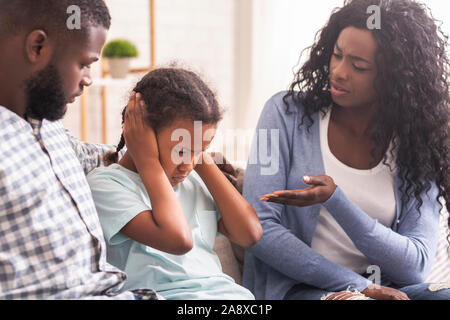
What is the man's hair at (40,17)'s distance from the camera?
74 cm

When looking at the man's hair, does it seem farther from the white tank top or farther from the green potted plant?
the green potted plant

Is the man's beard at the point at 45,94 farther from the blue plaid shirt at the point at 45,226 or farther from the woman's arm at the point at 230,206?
the woman's arm at the point at 230,206

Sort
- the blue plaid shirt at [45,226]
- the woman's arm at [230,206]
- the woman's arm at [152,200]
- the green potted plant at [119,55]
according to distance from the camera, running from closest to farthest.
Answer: the blue plaid shirt at [45,226] < the woman's arm at [152,200] < the woman's arm at [230,206] < the green potted plant at [119,55]

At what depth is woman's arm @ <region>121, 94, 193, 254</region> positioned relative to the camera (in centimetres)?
82

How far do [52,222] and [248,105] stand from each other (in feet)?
8.34

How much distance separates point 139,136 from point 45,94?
0.56 ft

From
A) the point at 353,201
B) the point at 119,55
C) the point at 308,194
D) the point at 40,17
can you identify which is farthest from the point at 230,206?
the point at 119,55

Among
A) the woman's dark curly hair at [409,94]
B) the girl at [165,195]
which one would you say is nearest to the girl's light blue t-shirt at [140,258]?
the girl at [165,195]

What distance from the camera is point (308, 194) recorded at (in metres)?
0.95

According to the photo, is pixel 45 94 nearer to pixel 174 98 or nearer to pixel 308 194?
pixel 174 98

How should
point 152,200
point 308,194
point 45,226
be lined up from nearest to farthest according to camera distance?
point 45,226
point 152,200
point 308,194

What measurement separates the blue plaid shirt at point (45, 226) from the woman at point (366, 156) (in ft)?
1.27

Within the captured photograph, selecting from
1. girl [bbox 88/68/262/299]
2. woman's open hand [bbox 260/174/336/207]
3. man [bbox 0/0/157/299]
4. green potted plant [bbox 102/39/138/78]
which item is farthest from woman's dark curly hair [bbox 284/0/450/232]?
green potted plant [bbox 102/39/138/78]
